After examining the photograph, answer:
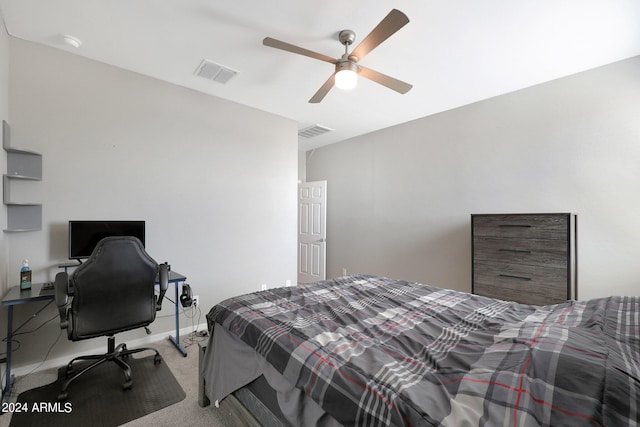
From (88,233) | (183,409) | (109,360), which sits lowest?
(183,409)

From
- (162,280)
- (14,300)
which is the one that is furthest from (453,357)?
(14,300)

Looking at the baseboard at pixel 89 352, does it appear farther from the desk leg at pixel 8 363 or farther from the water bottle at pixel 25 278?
the water bottle at pixel 25 278

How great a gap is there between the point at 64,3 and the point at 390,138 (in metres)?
3.69

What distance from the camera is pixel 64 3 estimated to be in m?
1.94

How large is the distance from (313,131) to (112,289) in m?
3.41

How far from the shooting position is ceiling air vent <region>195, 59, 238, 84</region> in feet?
8.71

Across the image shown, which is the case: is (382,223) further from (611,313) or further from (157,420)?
→ (157,420)

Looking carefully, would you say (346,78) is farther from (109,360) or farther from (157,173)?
(109,360)

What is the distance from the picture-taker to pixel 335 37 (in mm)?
2252

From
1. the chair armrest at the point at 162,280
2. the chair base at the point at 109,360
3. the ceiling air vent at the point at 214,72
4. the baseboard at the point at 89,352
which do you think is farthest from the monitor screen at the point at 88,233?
the ceiling air vent at the point at 214,72

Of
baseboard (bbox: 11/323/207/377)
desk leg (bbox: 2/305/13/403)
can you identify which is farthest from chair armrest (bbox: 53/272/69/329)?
baseboard (bbox: 11/323/207/377)

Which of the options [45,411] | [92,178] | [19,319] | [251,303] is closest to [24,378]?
[19,319]

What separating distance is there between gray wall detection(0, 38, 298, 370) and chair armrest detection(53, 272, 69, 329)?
79cm

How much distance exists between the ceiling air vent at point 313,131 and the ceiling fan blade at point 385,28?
92.7 inches
